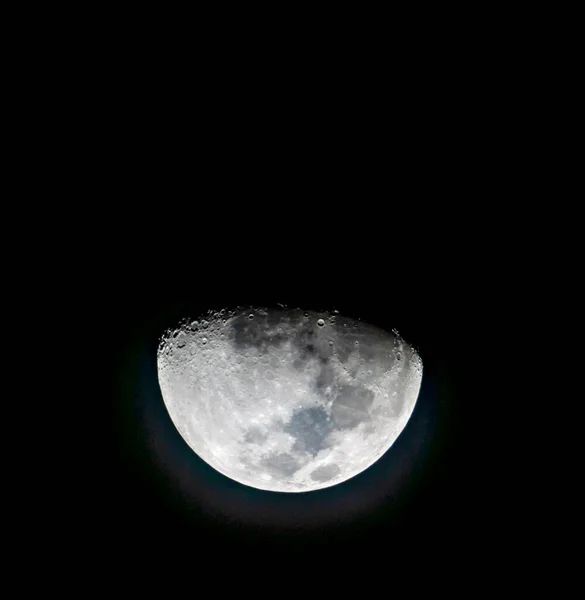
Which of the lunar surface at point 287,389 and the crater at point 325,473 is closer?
the lunar surface at point 287,389

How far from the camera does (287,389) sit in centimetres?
231

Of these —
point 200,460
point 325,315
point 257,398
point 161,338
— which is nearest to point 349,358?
point 325,315

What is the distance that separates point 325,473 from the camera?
2627 millimetres

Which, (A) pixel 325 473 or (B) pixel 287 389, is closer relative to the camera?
(B) pixel 287 389

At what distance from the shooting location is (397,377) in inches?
99.9

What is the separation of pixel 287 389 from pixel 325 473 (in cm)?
67

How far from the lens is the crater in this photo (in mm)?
2586

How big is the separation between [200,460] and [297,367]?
3.88 feet

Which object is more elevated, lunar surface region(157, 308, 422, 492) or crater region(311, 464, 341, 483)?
lunar surface region(157, 308, 422, 492)

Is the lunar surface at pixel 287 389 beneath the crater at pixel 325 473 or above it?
above

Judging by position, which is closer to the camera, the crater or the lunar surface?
the lunar surface

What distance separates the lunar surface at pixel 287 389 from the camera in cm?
232

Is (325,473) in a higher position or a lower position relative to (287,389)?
lower

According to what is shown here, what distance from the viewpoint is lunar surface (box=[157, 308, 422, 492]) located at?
2.32m
